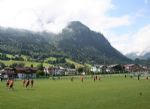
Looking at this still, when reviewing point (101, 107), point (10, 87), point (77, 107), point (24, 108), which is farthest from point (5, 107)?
point (10, 87)

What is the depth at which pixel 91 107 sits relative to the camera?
30.5 meters

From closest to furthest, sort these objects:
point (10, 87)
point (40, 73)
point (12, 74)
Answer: point (10, 87), point (40, 73), point (12, 74)

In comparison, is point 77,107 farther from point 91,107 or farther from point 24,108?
point 24,108

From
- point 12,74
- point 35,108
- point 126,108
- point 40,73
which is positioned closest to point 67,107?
point 35,108

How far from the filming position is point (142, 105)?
103 feet

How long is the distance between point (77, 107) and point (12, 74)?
17306cm

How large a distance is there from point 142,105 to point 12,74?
174 m

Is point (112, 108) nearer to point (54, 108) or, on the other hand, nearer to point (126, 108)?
point (126, 108)

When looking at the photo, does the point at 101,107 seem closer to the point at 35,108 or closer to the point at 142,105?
the point at 142,105

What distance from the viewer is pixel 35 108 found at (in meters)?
29.8

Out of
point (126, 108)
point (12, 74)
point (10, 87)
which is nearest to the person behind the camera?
point (126, 108)

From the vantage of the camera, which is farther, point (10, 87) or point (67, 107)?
point (10, 87)

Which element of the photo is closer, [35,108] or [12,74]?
[35,108]

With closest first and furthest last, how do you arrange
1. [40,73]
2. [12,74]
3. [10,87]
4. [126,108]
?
[126,108] < [10,87] < [40,73] < [12,74]
